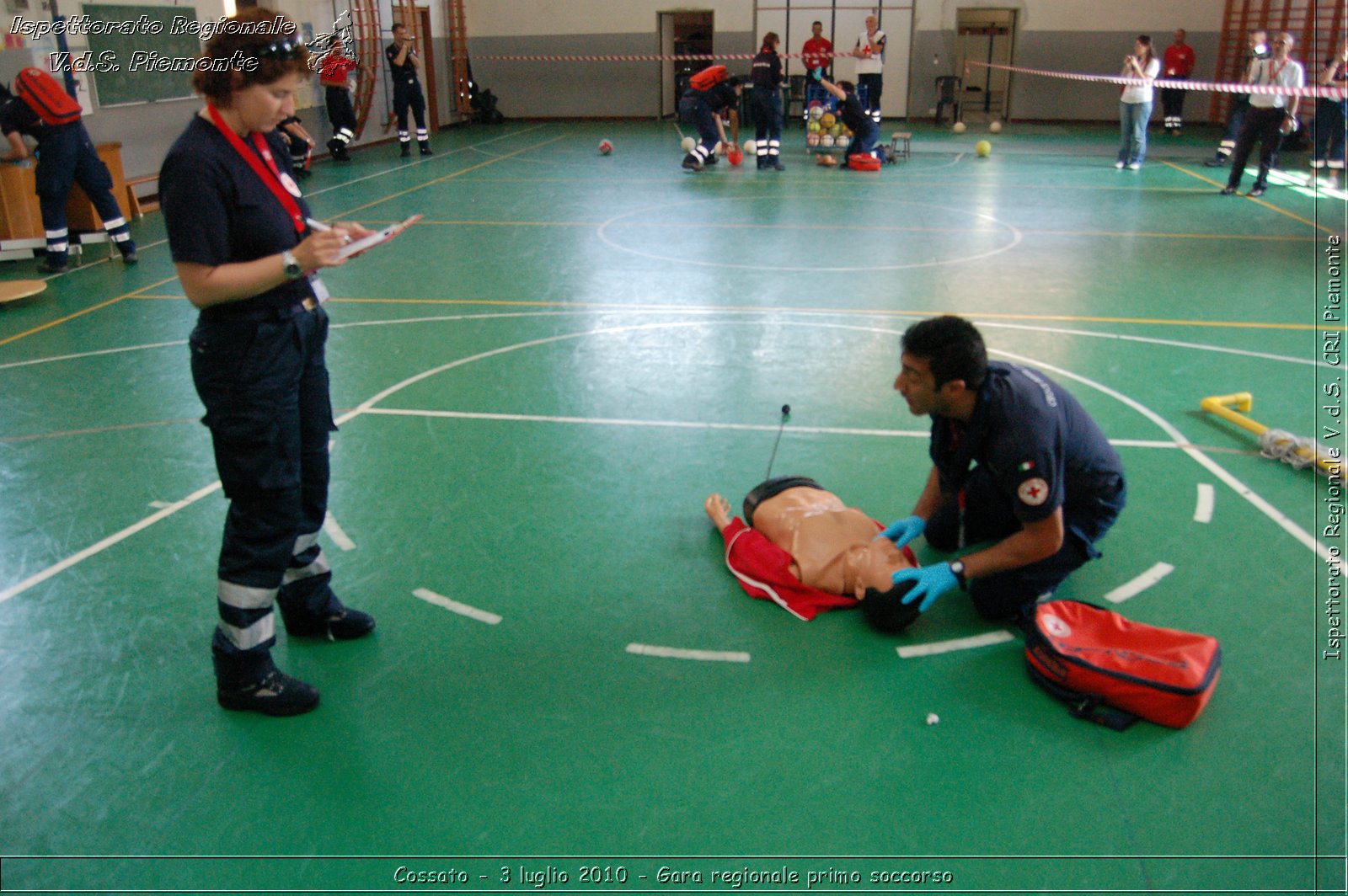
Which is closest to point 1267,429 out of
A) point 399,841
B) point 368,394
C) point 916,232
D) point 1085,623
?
point 1085,623

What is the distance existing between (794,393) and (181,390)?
4.09 meters

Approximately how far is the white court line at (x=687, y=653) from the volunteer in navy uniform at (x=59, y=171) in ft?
28.9

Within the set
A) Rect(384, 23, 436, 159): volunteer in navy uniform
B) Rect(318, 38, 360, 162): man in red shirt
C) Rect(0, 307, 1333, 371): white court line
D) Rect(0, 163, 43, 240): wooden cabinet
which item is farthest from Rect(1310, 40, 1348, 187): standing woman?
Rect(0, 163, 43, 240): wooden cabinet

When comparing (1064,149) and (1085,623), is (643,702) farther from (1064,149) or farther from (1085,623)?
(1064,149)

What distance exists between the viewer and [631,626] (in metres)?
3.93

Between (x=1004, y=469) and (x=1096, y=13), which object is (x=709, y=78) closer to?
(x=1096, y=13)

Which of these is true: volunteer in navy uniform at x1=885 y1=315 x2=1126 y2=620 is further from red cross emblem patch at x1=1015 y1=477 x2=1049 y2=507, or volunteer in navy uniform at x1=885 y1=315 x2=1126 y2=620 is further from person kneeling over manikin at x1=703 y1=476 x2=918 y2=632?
person kneeling over manikin at x1=703 y1=476 x2=918 y2=632

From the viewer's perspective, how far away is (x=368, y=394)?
6.42 metres

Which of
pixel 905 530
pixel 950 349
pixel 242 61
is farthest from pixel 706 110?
pixel 242 61

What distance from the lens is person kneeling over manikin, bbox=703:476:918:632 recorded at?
386 centimetres

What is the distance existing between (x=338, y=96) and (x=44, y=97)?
872cm

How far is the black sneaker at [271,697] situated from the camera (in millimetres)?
3412

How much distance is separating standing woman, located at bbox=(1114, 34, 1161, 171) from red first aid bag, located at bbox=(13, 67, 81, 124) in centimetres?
1444

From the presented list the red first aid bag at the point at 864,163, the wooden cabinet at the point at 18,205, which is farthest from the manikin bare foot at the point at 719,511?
the red first aid bag at the point at 864,163
